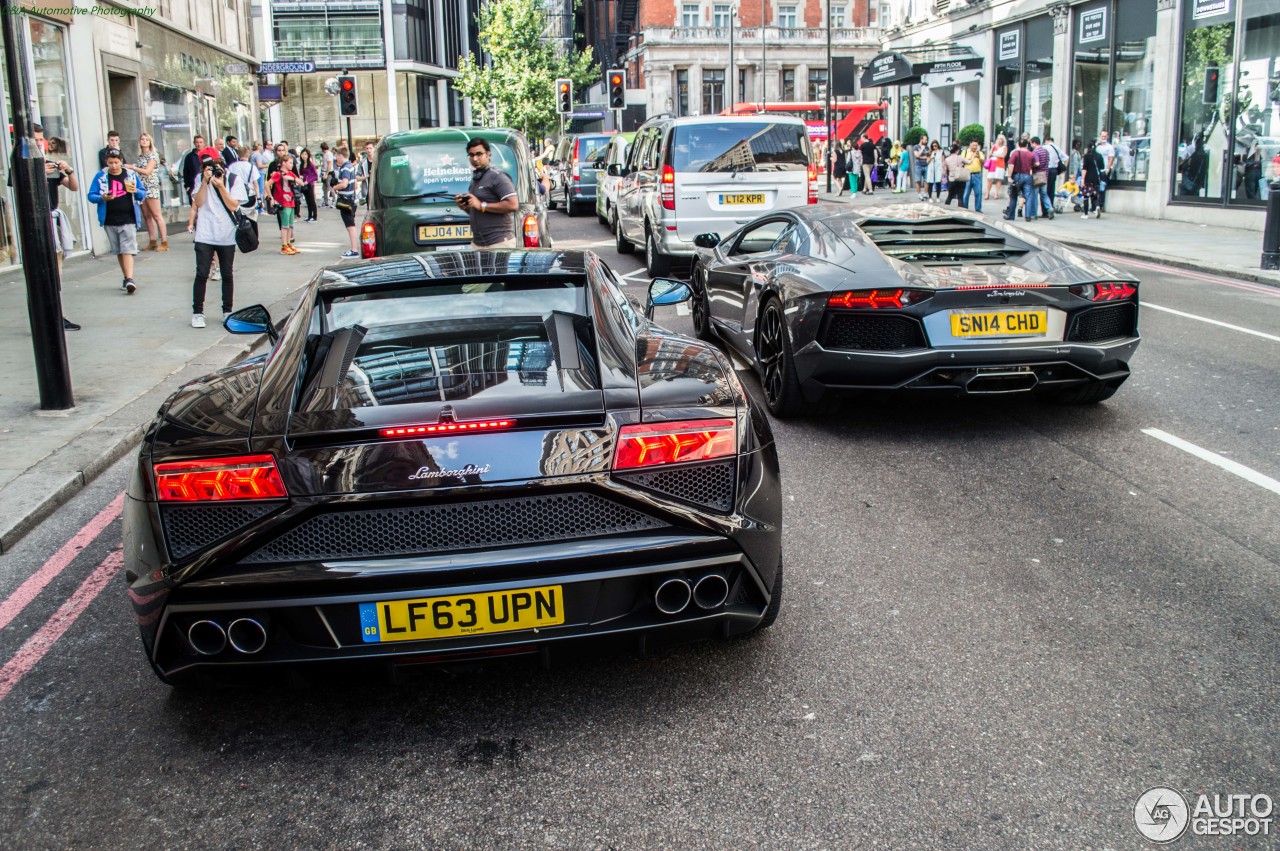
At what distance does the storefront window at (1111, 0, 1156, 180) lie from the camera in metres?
25.2

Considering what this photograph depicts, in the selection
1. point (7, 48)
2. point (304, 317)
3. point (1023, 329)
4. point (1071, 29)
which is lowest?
point (1023, 329)

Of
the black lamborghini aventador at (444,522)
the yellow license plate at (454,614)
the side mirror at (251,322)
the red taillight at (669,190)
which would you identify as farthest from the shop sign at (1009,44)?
the yellow license plate at (454,614)

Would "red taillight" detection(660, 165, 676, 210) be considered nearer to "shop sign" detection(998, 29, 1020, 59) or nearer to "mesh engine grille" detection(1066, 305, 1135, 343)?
"mesh engine grille" detection(1066, 305, 1135, 343)

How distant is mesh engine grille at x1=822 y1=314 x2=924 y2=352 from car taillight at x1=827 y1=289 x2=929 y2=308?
8cm

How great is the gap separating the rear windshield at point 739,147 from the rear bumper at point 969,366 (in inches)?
324

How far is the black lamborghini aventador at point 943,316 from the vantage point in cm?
602

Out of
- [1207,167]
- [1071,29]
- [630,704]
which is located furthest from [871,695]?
[1071,29]

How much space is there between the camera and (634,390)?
10.5 feet

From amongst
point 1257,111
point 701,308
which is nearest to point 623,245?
point 701,308

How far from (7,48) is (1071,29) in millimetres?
27131

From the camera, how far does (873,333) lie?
612cm

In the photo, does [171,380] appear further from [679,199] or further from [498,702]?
[679,199]

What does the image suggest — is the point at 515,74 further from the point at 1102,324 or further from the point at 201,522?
the point at 201,522

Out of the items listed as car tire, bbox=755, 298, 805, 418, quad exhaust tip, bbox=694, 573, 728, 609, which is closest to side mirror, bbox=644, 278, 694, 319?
car tire, bbox=755, 298, 805, 418
